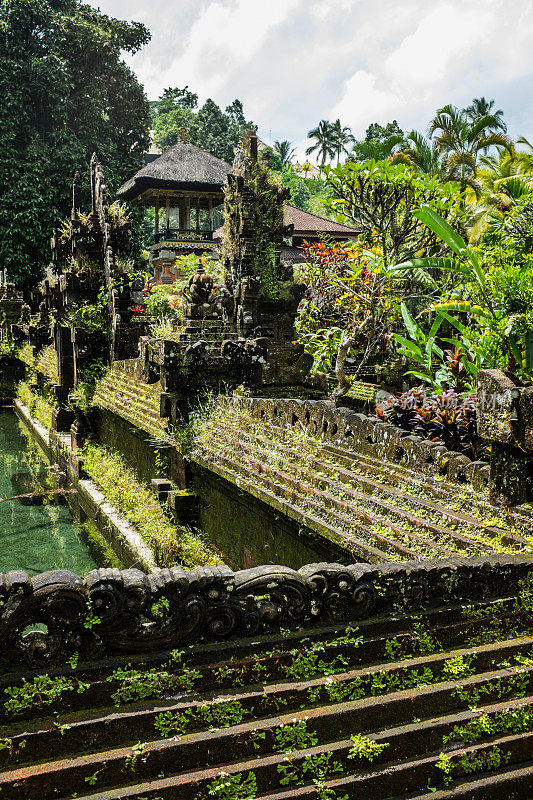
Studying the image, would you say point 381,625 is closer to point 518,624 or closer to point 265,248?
point 518,624

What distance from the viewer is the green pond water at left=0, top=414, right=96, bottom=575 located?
851 centimetres

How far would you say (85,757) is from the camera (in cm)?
215

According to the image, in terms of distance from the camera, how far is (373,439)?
5.09 metres

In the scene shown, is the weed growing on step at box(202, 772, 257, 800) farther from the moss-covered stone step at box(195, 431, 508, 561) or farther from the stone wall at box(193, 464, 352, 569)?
the stone wall at box(193, 464, 352, 569)

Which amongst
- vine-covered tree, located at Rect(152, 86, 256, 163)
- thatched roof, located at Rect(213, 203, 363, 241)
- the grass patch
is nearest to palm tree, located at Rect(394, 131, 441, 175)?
thatched roof, located at Rect(213, 203, 363, 241)

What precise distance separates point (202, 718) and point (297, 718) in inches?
14.6

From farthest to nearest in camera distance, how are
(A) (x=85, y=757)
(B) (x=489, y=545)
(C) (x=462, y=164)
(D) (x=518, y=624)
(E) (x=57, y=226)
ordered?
(E) (x=57, y=226) < (C) (x=462, y=164) < (B) (x=489, y=545) < (D) (x=518, y=624) < (A) (x=85, y=757)

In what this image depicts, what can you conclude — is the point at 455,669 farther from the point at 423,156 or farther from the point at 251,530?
the point at 423,156

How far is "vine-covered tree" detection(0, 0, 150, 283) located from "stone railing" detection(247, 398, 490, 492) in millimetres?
26244

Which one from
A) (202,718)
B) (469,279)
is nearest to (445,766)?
(202,718)

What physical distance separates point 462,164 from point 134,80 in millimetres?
21579

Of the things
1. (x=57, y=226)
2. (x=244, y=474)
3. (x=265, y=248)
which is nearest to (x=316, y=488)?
(x=244, y=474)

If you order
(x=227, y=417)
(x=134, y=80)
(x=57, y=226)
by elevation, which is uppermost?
(x=134, y=80)

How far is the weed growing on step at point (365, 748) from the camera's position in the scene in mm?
2395
